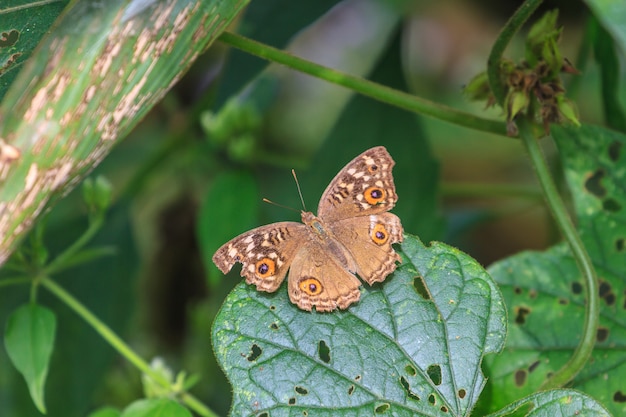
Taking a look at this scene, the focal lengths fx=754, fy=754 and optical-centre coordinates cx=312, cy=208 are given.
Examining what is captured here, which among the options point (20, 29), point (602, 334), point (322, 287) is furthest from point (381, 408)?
point (20, 29)

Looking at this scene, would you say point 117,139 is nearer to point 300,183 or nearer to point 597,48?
point 300,183

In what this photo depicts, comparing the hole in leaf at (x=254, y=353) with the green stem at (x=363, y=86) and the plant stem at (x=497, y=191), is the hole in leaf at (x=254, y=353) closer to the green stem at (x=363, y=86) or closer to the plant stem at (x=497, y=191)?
the green stem at (x=363, y=86)

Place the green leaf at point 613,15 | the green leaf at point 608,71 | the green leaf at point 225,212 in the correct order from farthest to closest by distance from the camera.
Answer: the green leaf at point 225,212, the green leaf at point 608,71, the green leaf at point 613,15

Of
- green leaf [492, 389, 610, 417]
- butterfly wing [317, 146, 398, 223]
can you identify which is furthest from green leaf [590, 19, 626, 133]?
green leaf [492, 389, 610, 417]

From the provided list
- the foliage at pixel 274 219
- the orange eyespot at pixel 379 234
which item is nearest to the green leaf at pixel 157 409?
the foliage at pixel 274 219

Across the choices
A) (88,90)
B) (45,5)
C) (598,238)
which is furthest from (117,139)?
(598,238)

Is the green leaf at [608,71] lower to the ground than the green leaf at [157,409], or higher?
higher
